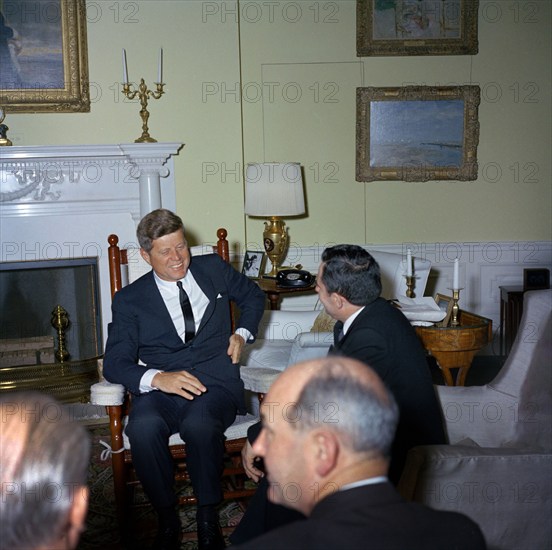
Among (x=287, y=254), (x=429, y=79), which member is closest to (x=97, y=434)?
(x=287, y=254)

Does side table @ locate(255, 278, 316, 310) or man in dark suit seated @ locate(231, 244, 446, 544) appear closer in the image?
man in dark suit seated @ locate(231, 244, 446, 544)

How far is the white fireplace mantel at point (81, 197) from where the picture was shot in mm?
4914

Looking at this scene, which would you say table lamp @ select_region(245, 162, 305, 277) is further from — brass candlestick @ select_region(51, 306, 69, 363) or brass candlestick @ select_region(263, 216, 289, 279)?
brass candlestick @ select_region(51, 306, 69, 363)

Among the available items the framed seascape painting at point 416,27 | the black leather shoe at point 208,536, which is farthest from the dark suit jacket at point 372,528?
the framed seascape painting at point 416,27

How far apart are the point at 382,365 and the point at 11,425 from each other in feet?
4.58

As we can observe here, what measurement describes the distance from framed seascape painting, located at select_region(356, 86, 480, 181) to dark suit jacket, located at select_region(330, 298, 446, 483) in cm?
315

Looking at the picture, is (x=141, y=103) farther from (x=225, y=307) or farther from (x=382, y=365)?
(x=382, y=365)

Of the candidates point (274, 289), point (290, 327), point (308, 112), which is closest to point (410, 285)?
point (290, 327)

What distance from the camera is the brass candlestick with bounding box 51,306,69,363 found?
5301 mm

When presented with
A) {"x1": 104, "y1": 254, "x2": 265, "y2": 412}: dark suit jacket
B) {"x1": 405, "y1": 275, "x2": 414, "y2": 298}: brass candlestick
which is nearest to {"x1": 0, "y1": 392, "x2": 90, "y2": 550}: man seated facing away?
{"x1": 104, "y1": 254, "x2": 265, "y2": 412}: dark suit jacket

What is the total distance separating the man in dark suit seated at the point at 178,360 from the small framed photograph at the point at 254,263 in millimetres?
1579

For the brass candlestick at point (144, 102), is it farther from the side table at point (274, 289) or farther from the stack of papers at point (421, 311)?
the stack of papers at point (421, 311)

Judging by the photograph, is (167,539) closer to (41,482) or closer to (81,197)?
(41,482)

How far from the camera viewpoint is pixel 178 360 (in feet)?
10.6
